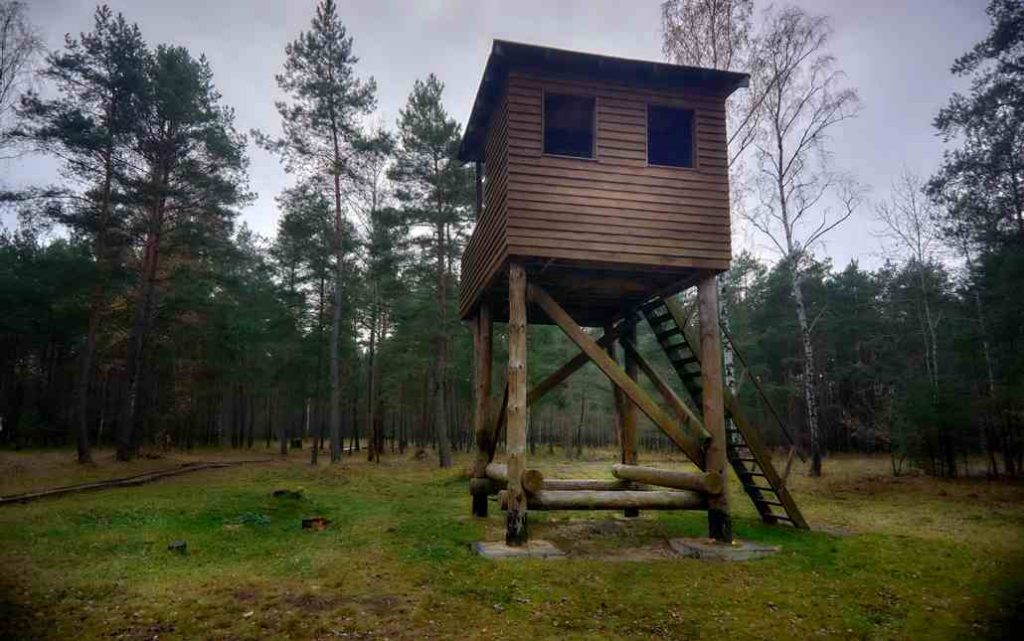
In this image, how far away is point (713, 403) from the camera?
1016 cm

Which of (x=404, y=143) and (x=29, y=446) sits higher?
(x=404, y=143)

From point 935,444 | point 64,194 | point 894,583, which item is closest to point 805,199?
point 935,444

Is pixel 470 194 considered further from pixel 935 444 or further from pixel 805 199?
pixel 935 444

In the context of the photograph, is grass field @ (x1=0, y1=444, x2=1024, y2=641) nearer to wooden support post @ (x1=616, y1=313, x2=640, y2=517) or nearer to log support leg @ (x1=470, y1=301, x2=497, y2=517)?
log support leg @ (x1=470, y1=301, x2=497, y2=517)

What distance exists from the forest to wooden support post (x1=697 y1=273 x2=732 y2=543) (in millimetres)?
705

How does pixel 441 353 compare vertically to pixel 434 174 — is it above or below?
below

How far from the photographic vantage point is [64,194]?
22000mm

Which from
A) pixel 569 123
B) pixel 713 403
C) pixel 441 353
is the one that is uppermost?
pixel 569 123

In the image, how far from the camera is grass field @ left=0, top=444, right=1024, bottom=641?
19.4 feet

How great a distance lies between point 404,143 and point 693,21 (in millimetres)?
14956

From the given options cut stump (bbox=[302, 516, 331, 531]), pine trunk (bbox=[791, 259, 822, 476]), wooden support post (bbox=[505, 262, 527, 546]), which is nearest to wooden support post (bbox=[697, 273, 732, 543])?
wooden support post (bbox=[505, 262, 527, 546])

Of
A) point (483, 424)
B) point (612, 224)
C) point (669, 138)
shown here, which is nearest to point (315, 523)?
point (483, 424)

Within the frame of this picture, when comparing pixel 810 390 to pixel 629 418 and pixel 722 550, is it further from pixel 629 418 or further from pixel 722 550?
pixel 722 550

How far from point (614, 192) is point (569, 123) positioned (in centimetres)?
369
